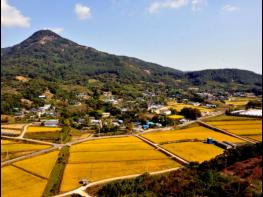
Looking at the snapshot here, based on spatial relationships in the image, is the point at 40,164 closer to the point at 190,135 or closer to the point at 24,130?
the point at 190,135

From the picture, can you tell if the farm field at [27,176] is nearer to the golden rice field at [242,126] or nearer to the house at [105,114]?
the golden rice field at [242,126]

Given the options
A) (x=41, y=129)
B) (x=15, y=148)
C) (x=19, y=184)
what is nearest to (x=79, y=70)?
(x=41, y=129)

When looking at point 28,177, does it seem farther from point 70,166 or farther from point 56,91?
point 56,91

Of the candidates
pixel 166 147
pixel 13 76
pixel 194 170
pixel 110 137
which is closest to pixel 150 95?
pixel 13 76

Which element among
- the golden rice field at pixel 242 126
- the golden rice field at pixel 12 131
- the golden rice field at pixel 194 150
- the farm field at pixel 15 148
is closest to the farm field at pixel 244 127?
the golden rice field at pixel 242 126

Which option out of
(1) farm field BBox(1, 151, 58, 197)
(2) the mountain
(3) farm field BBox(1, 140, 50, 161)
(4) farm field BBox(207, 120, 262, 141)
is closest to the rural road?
(3) farm field BBox(1, 140, 50, 161)

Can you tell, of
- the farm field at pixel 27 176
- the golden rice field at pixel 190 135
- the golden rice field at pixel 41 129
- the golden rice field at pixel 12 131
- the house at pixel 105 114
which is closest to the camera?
the farm field at pixel 27 176
